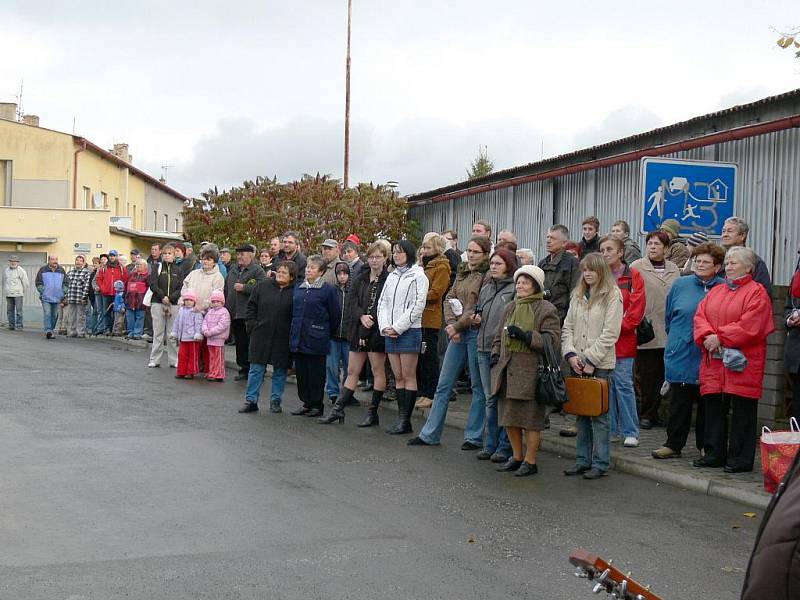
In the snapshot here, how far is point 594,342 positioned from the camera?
958 cm

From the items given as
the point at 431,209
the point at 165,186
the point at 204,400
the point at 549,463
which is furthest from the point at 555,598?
the point at 165,186

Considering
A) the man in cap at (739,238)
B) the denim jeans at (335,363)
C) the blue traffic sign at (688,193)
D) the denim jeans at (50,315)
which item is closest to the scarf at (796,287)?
the man in cap at (739,238)

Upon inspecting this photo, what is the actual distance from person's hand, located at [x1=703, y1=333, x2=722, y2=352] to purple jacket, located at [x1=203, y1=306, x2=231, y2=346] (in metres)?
8.63

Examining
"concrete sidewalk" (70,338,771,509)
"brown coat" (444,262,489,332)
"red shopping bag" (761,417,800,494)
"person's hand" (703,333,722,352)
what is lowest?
"concrete sidewalk" (70,338,771,509)

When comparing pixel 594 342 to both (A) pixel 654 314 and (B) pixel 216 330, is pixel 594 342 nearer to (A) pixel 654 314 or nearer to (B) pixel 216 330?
(A) pixel 654 314

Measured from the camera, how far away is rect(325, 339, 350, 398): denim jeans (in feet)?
46.5

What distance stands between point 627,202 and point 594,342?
764cm

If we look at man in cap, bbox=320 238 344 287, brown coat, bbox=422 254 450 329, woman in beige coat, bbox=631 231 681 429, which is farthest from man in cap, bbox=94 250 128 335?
woman in beige coat, bbox=631 231 681 429

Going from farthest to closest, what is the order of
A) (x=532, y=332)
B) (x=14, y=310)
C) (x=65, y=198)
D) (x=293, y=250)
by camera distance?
(x=65, y=198)
(x=14, y=310)
(x=293, y=250)
(x=532, y=332)

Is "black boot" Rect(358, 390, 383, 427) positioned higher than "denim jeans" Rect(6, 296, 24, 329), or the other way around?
"denim jeans" Rect(6, 296, 24, 329)

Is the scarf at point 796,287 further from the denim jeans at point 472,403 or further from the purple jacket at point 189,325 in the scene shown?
the purple jacket at point 189,325

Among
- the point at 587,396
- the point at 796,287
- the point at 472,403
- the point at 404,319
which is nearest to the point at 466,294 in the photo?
the point at 404,319

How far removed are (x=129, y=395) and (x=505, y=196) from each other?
393 inches

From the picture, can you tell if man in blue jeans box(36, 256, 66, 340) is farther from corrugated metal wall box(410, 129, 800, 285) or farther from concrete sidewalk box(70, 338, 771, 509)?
concrete sidewalk box(70, 338, 771, 509)
